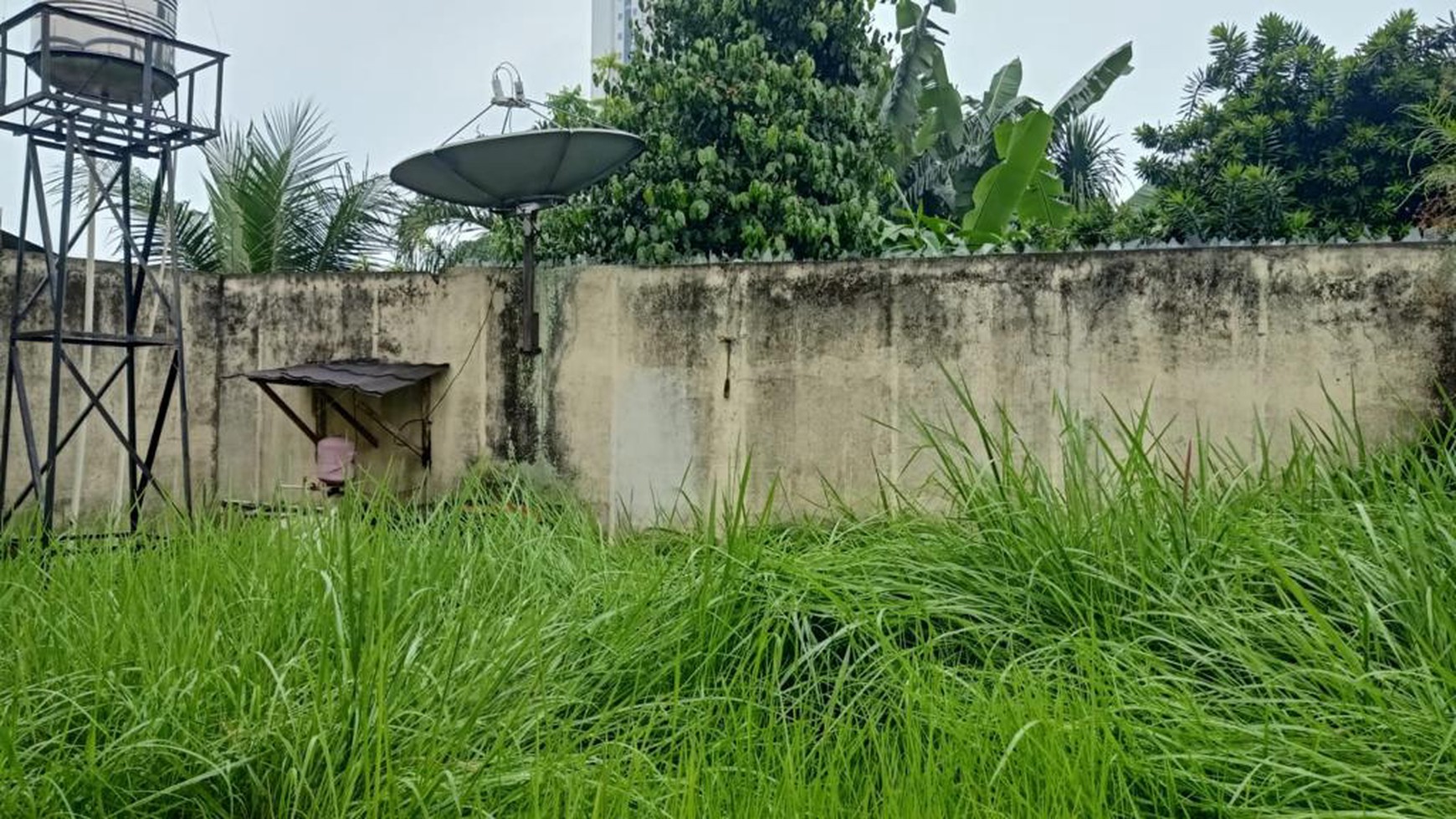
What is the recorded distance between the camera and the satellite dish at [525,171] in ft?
16.7

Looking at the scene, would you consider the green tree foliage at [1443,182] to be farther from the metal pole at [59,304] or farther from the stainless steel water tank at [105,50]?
the metal pole at [59,304]

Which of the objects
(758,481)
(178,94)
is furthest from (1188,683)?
(178,94)

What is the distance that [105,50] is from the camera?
4.28m

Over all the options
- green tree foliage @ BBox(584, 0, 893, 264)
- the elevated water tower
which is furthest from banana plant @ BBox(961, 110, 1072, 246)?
the elevated water tower

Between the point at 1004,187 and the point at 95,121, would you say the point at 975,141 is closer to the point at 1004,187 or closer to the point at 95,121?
the point at 1004,187

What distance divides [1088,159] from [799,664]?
1394 cm

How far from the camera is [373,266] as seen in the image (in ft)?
34.1

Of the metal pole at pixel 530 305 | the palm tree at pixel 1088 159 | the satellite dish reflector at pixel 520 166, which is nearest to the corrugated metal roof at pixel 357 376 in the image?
the metal pole at pixel 530 305

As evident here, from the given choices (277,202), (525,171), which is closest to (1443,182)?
(525,171)

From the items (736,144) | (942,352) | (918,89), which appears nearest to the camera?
(942,352)

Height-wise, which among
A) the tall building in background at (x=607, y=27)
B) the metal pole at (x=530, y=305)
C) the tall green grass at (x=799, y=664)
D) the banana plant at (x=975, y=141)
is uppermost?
the tall building in background at (x=607, y=27)

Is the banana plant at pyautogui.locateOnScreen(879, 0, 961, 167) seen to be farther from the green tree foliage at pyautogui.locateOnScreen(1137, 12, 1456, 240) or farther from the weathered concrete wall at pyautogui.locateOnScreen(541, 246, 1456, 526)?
the weathered concrete wall at pyautogui.locateOnScreen(541, 246, 1456, 526)

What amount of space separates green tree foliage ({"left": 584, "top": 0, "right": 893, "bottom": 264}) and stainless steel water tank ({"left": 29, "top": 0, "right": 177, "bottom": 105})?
2912 mm

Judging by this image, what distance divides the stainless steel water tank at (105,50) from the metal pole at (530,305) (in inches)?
72.4
